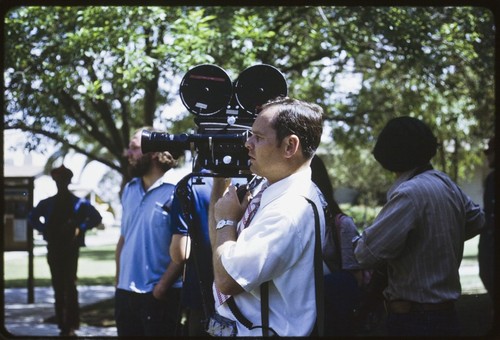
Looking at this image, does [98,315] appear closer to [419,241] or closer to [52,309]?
[52,309]

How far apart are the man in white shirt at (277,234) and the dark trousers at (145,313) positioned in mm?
1661

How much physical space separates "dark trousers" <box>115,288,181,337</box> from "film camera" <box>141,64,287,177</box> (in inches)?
60.8

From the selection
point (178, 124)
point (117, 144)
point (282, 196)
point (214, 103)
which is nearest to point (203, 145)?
point (214, 103)

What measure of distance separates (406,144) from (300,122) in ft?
2.57

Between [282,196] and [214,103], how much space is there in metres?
0.66

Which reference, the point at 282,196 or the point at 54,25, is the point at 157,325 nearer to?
the point at 282,196

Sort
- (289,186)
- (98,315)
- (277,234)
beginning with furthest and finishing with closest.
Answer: (98,315) → (289,186) → (277,234)

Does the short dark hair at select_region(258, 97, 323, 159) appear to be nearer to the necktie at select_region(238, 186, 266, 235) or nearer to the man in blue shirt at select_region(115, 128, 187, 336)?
the necktie at select_region(238, 186, 266, 235)

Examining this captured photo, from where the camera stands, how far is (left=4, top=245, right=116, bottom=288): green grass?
13452 millimetres

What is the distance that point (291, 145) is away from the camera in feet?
7.41

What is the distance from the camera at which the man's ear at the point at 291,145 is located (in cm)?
225

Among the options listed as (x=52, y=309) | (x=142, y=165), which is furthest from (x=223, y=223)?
(x=52, y=309)

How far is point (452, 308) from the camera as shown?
2742mm

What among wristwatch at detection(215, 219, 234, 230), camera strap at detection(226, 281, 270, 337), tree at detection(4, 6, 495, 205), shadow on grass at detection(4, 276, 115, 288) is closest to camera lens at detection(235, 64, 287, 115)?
wristwatch at detection(215, 219, 234, 230)
